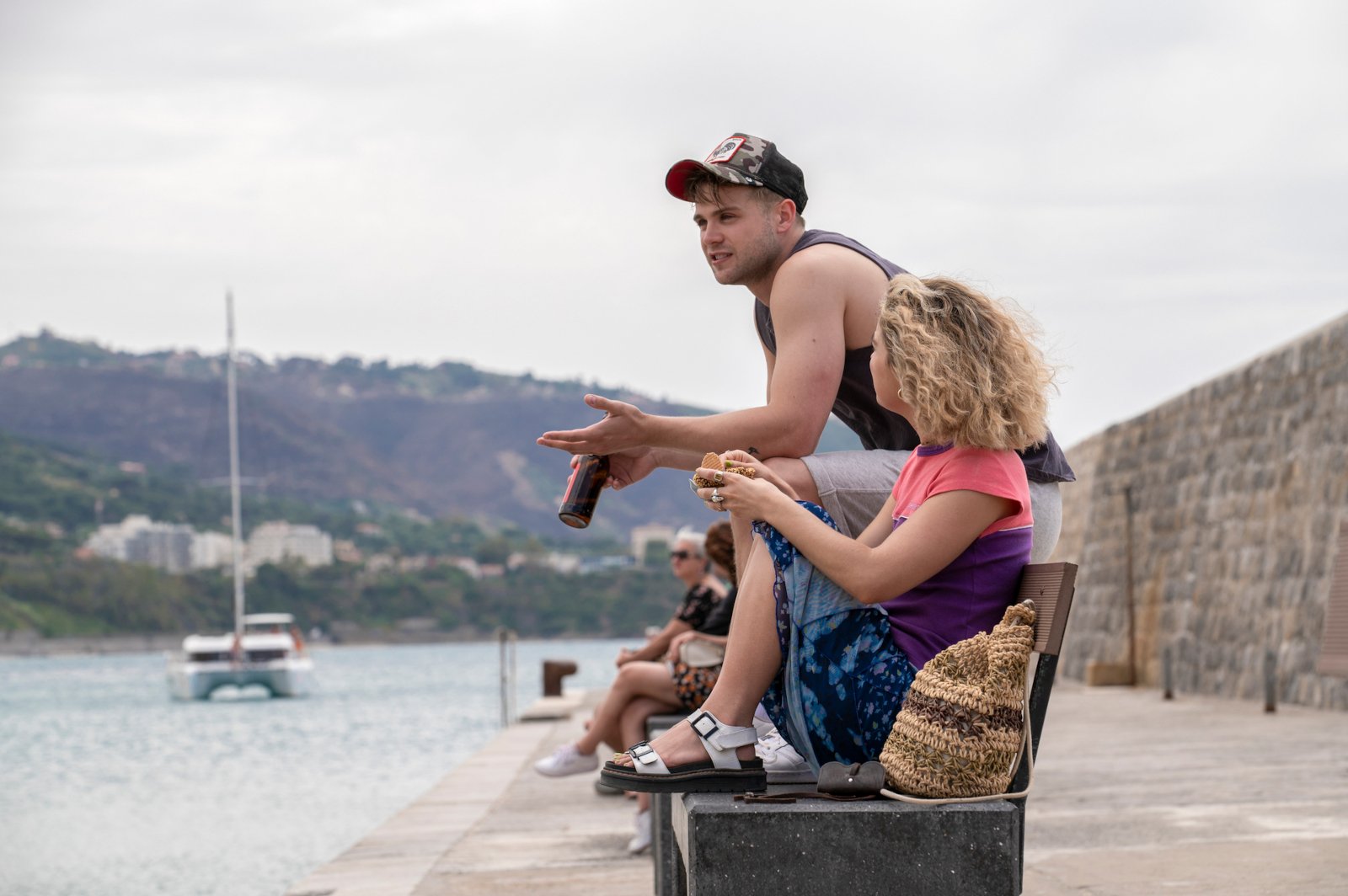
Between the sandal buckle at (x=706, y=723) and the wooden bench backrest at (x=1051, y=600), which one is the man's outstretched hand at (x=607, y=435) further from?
the wooden bench backrest at (x=1051, y=600)

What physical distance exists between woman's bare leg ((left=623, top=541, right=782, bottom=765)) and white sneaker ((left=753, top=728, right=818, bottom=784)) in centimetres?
8

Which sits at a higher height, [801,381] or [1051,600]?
[801,381]

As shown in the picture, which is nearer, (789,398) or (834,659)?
(834,659)

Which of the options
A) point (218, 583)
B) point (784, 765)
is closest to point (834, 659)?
point (784, 765)

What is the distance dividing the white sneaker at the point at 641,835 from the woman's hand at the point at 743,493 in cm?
281

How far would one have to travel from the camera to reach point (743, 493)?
2.23 m

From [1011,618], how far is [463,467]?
151437mm

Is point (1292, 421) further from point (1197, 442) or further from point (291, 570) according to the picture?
point (291, 570)

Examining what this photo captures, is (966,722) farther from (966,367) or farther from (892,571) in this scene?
(966,367)

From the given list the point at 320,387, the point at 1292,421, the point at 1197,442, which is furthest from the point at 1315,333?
the point at 320,387

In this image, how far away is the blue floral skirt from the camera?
7.11 ft

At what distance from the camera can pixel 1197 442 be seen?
45.8 feet

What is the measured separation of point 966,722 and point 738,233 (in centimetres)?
117

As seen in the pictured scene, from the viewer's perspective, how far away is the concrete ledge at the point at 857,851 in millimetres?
1911
